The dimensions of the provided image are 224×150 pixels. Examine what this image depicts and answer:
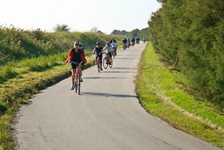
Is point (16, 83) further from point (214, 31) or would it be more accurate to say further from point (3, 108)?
point (214, 31)

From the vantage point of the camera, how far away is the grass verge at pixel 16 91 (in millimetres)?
7809

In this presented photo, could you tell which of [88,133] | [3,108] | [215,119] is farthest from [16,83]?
[215,119]

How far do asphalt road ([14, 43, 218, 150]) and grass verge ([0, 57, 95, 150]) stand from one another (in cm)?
25

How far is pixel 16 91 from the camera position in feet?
42.9

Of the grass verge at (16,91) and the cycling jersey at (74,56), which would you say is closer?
the grass verge at (16,91)

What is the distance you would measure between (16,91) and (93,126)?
5377mm

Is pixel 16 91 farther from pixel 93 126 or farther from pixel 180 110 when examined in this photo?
pixel 180 110

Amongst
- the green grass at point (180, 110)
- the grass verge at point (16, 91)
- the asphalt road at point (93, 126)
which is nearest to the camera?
the asphalt road at point (93, 126)

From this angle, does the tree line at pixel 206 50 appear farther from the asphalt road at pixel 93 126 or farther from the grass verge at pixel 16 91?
the grass verge at pixel 16 91

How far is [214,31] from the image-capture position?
12797mm

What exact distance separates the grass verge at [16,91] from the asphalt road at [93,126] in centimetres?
25

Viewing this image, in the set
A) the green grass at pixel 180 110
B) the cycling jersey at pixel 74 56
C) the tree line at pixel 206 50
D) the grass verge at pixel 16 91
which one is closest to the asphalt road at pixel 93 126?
the grass verge at pixel 16 91

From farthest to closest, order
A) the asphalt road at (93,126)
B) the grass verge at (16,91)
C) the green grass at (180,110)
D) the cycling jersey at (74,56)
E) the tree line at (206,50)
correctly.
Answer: the cycling jersey at (74,56), the tree line at (206,50), the green grass at (180,110), the grass verge at (16,91), the asphalt road at (93,126)

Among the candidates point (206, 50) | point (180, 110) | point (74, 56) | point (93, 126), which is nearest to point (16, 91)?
point (74, 56)
